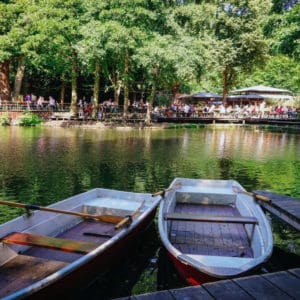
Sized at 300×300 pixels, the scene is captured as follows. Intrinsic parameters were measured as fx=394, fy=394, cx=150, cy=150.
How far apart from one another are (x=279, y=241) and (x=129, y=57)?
22.9m

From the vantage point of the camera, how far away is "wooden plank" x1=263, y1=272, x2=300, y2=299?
338cm

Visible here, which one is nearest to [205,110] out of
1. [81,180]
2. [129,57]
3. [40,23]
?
Result: [129,57]

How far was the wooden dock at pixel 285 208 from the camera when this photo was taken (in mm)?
6953

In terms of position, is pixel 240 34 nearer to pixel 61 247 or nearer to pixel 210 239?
pixel 210 239

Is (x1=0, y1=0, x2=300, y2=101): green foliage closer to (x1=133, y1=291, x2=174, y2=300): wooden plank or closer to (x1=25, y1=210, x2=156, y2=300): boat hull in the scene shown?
(x1=25, y1=210, x2=156, y2=300): boat hull

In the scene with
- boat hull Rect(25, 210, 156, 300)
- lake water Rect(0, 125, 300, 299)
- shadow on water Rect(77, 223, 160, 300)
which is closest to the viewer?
boat hull Rect(25, 210, 156, 300)

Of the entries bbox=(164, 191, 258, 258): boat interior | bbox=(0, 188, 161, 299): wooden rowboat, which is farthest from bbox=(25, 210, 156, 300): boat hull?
bbox=(164, 191, 258, 258): boat interior

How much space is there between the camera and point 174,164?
49.3 feet

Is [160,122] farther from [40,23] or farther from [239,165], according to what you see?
[239,165]

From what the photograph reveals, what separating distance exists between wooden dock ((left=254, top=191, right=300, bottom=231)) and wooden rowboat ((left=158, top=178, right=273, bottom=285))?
0.51m

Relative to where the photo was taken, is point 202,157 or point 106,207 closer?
point 106,207

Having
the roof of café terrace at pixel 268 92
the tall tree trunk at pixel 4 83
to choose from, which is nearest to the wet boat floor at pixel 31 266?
the tall tree trunk at pixel 4 83

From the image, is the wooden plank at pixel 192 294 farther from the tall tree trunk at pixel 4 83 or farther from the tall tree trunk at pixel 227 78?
the tall tree trunk at pixel 227 78

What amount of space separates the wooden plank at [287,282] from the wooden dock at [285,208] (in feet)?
10.9
